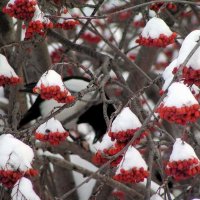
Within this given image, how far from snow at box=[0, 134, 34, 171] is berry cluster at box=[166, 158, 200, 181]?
1.95ft

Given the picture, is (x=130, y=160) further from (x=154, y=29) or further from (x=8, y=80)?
(x=8, y=80)

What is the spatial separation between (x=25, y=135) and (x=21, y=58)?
1.09 metres

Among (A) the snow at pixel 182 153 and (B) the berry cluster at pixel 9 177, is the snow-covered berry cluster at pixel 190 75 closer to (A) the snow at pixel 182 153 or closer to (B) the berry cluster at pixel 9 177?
(A) the snow at pixel 182 153

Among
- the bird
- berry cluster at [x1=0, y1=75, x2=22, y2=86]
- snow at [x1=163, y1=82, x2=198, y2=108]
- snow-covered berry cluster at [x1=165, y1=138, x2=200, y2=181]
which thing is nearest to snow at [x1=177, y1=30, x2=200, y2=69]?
snow at [x1=163, y1=82, x2=198, y2=108]

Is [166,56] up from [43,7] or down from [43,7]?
up

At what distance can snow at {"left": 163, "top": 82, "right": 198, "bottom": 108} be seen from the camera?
203 centimetres

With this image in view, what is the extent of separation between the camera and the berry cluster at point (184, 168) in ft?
7.32

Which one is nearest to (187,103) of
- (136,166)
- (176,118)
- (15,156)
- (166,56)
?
(176,118)

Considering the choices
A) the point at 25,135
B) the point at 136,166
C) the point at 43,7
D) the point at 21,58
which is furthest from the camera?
the point at 21,58

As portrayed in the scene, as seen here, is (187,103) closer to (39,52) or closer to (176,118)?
(176,118)

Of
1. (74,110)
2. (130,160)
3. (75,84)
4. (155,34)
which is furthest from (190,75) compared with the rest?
(74,110)

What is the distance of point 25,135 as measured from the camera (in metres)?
2.64

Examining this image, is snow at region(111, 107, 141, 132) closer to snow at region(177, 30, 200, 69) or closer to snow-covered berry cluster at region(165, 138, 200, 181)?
snow-covered berry cluster at region(165, 138, 200, 181)

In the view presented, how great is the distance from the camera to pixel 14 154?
2438mm
